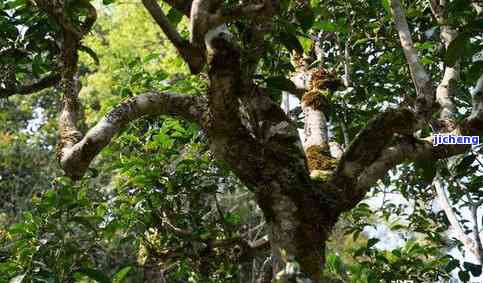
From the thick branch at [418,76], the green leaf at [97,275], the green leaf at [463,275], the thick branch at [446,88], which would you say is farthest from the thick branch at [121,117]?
the green leaf at [463,275]

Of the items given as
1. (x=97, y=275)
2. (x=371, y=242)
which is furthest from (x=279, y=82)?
(x=371, y=242)

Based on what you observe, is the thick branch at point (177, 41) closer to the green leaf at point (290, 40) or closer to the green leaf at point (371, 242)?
the green leaf at point (290, 40)

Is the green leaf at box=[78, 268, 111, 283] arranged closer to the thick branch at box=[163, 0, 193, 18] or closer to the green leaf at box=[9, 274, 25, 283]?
the green leaf at box=[9, 274, 25, 283]

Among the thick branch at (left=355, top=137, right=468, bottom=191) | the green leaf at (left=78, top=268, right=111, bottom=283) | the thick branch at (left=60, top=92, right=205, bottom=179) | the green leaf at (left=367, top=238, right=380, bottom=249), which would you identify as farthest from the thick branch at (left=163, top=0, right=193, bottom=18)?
the green leaf at (left=367, top=238, right=380, bottom=249)

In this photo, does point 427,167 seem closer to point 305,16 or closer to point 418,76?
point 418,76

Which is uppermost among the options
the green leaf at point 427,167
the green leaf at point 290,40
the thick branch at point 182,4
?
the thick branch at point 182,4

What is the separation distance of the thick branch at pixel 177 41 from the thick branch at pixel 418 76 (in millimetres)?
892

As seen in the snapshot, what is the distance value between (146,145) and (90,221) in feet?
2.26

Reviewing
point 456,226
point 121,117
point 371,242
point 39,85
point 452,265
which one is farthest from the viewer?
point 456,226

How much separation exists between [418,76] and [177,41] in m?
1.05

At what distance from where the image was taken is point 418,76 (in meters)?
2.33

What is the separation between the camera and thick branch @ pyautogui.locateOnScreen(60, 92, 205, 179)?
1.82 m

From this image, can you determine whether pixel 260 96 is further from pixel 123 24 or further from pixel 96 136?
pixel 123 24

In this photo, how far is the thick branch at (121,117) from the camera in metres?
1.82
